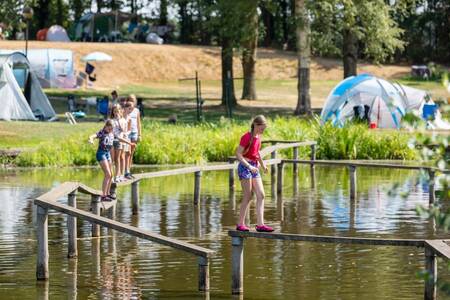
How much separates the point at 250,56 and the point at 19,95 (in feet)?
45.4

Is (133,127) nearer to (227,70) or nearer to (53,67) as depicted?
(227,70)

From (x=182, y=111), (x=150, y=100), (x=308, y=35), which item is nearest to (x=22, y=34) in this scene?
(x=150, y=100)

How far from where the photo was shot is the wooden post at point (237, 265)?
13625mm

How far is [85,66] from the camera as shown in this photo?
66.2 metres

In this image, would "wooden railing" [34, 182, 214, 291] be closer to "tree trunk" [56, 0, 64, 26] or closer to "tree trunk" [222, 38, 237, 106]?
"tree trunk" [222, 38, 237, 106]

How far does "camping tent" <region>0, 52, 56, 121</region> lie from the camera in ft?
141

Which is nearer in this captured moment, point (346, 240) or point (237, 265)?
point (346, 240)

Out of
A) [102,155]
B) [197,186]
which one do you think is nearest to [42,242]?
A: [102,155]

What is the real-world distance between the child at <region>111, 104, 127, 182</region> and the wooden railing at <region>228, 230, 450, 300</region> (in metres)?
7.32

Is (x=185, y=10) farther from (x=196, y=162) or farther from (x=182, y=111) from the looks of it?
(x=196, y=162)

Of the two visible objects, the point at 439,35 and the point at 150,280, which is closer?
the point at 150,280

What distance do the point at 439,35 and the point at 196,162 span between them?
4613 centimetres

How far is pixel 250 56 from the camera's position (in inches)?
2144

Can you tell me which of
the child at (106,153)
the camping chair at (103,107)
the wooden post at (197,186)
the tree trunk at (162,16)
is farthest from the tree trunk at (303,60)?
the tree trunk at (162,16)
